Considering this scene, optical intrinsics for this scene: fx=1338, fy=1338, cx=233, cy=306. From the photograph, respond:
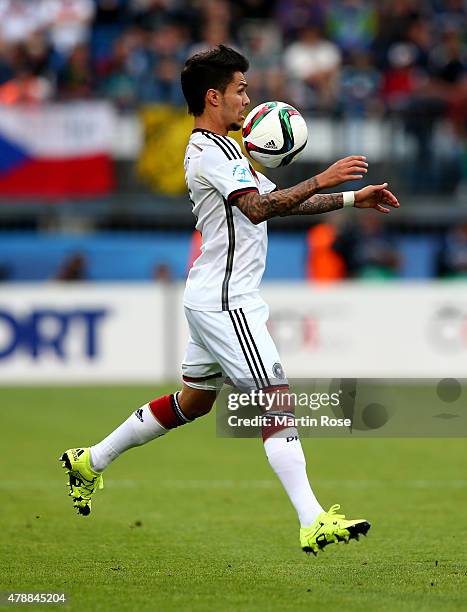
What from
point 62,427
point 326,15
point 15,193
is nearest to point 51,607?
point 62,427

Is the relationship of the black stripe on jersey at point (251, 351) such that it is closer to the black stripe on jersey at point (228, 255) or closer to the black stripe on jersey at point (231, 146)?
the black stripe on jersey at point (228, 255)

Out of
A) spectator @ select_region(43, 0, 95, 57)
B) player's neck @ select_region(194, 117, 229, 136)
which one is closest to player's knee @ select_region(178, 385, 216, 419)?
player's neck @ select_region(194, 117, 229, 136)

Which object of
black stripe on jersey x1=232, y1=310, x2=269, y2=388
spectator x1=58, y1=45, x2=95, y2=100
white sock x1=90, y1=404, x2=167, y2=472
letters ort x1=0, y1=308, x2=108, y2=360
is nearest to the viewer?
black stripe on jersey x1=232, y1=310, x2=269, y2=388

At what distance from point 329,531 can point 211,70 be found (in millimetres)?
2325

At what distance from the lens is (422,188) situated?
20359 millimetres

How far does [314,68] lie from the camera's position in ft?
66.4

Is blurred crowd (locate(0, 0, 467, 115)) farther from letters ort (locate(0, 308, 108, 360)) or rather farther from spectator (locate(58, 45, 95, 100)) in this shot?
letters ort (locate(0, 308, 108, 360))

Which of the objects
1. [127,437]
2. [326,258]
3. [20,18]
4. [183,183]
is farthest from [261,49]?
[127,437]

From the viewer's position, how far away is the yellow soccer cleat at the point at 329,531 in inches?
234

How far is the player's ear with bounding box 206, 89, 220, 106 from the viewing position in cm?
662

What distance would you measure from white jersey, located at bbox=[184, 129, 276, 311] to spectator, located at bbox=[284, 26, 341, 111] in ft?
43.5

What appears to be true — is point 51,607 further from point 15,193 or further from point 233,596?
point 15,193

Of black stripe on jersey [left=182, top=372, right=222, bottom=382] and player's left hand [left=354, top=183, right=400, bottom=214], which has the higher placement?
player's left hand [left=354, top=183, right=400, bottom=214]

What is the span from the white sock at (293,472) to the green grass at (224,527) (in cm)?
36
